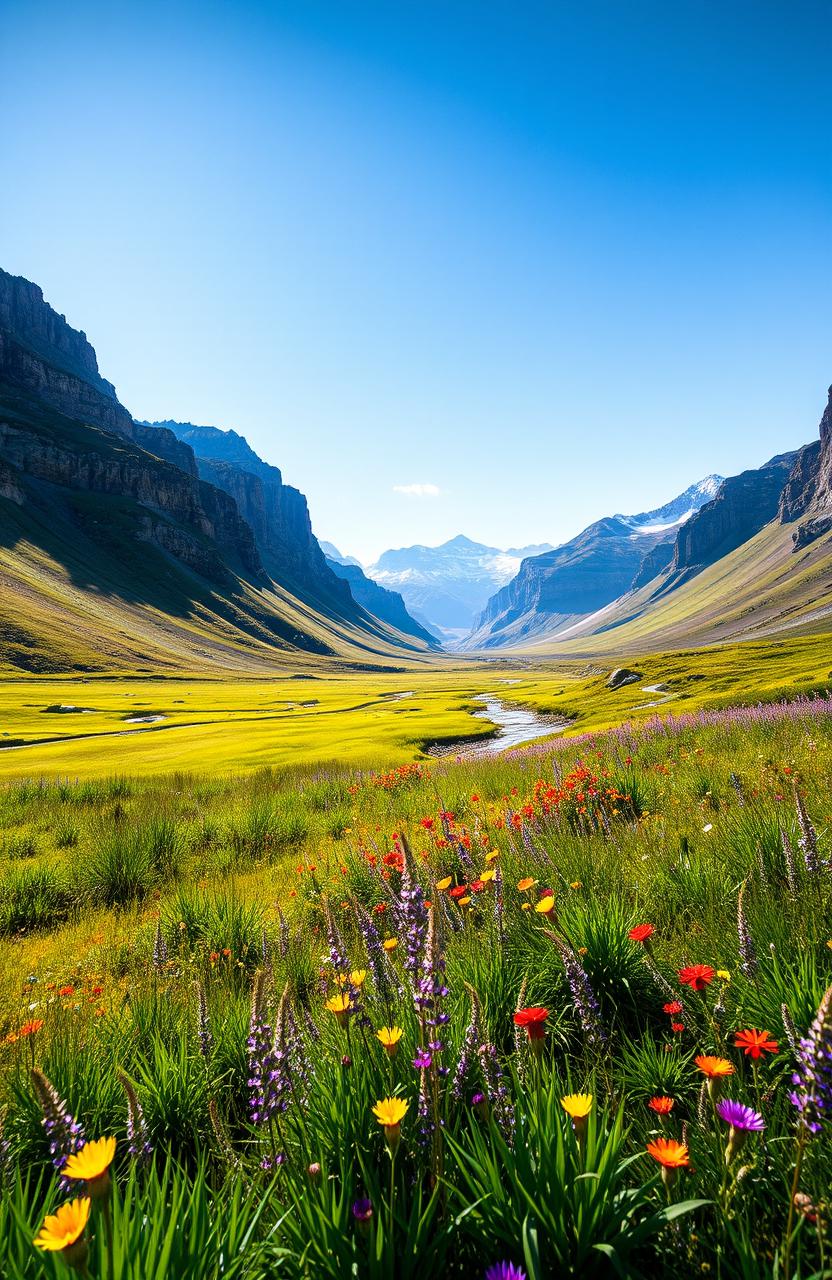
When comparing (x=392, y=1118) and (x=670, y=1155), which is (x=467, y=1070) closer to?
(x=392, y=1118)

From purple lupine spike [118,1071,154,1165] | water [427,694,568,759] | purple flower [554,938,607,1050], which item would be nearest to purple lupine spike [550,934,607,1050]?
purple flower [554,938,607,1050]

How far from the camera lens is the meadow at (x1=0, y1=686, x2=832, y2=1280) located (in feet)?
6.36

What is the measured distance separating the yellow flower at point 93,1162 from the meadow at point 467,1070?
2cm

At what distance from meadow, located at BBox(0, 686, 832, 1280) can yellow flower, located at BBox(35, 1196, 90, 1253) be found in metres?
0.01

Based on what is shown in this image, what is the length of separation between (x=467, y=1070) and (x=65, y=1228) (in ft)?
6.19

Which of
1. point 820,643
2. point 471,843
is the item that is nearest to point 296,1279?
point 471,843

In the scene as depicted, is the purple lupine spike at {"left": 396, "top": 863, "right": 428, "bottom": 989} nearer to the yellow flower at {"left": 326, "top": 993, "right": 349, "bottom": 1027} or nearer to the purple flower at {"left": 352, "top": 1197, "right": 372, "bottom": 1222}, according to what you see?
the yellow flower at {"left": 326, "top": 993, "right": 349, "bottom": 1027}

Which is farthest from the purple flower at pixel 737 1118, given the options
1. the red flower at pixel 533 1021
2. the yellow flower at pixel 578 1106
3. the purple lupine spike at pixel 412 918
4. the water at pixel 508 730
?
the water at pixel 508 730

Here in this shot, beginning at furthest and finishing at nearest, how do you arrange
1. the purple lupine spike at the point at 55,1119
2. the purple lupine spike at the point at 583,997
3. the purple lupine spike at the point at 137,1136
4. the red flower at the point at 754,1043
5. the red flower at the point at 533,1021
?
the purple lupine spike at the point at 583,997
the red flower at the point at 533,1021
the purple lupine spike at the point at 137,1136
the red flower at the point at 754,1043
the purple lupine spike at the point at 55,1119

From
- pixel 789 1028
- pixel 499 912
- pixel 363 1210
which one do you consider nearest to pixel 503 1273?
pixel 363 1210

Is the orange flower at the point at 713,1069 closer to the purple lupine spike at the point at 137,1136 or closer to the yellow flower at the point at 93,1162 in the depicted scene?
the yellow flower at the point at 93,1162

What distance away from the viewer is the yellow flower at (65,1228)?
1.46 metres

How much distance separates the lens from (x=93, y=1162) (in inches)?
62.2

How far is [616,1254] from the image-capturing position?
173 centimetres
